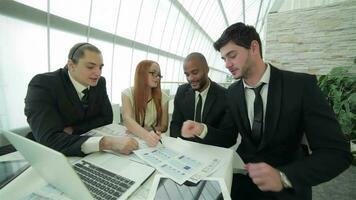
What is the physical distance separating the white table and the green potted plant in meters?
2.54

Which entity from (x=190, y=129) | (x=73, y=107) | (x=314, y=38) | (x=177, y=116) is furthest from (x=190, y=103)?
(x=314, y=38)

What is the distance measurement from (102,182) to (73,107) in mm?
1026

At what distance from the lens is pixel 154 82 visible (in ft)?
8.58

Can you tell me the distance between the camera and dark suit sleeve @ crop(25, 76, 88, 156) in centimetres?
134

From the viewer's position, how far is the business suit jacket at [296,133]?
121cm

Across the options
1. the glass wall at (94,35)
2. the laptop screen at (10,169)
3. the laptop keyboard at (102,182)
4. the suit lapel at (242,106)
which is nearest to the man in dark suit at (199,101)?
the suit lapel at (242,106)

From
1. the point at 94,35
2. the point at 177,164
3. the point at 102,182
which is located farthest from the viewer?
the point at 94,35

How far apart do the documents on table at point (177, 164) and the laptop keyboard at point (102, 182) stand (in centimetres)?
21

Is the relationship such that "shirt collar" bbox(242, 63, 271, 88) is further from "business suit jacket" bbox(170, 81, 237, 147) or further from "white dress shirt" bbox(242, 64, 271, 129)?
"business suit jacket" bbox(170, 81, 237, 147)

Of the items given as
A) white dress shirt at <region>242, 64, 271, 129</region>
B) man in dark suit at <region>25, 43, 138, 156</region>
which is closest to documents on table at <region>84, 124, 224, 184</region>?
man in dark suit at <region>25, 43, 138, 156</region>

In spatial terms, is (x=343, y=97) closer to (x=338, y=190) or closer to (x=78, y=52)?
(x=338, y=190)

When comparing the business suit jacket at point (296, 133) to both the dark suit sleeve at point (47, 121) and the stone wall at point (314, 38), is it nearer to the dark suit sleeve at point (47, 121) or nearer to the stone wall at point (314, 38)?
the dark suit sleeve at point (47, 121)

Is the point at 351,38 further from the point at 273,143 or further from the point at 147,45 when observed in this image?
the point at 147,45

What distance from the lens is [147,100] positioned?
8.54 feet
